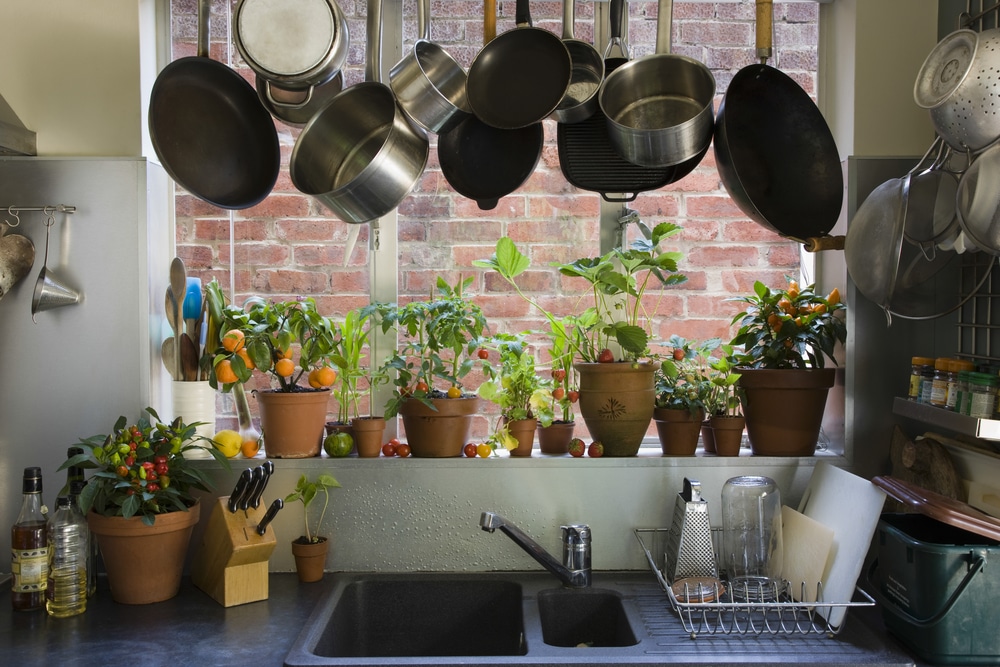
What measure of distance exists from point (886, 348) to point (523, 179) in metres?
0.88

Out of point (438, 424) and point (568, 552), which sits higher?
point (438, 424)

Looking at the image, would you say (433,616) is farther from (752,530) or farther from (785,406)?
(785,406)

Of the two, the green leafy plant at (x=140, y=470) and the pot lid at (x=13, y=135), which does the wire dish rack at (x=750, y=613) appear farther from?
the pot lid at (x=13, y=135)

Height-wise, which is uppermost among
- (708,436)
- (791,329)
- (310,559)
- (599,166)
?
(599,166)

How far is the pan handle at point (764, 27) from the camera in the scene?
5.53ft

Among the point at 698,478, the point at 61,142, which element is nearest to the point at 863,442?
the point at 698,478

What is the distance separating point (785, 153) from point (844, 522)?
0.73 metres

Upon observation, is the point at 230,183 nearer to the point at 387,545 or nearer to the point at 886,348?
the point at 387,545

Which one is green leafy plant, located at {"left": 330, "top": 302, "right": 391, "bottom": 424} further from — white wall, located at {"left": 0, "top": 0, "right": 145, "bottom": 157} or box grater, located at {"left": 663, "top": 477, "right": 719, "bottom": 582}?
box grater, located at {"left": 663, "top": 477, "right": 719, "bottom": 582}

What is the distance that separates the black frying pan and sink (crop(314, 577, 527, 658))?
952mm

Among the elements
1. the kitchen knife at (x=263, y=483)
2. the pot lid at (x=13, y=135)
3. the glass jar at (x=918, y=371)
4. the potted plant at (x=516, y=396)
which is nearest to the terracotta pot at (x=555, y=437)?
the potted plant at (x=516, y=396)

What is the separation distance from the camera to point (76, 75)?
6.31 ft

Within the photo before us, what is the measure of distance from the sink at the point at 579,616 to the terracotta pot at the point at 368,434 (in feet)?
1.54

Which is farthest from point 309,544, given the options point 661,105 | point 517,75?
point 661,105
